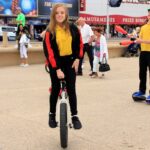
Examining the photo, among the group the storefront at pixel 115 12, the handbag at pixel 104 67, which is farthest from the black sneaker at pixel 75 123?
the storefront at pixel 115 12

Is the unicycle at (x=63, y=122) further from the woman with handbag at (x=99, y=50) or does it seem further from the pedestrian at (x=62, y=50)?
the woman with handbag at (x=99, y=50)

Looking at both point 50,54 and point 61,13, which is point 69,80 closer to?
point 50,54

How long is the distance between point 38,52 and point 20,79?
14.9ft

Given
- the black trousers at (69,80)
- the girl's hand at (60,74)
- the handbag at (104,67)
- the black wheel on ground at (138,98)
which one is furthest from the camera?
the handbag at (104,67)

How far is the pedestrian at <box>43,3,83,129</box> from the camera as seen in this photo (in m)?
6.07

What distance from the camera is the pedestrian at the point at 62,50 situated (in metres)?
6.07

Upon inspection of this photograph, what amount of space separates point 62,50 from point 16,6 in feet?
137

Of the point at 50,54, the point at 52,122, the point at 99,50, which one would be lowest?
the point at 99,50

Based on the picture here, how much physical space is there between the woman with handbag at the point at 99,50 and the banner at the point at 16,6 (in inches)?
1334

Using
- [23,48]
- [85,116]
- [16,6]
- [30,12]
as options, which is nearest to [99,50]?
[23,48]

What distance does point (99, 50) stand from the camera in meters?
13.3

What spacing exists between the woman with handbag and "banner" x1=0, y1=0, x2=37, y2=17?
33.9 meters

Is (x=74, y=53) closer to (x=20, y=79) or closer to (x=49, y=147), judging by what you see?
(x=49, y=147)

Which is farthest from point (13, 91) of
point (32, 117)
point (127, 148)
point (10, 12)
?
point (10, 12)
